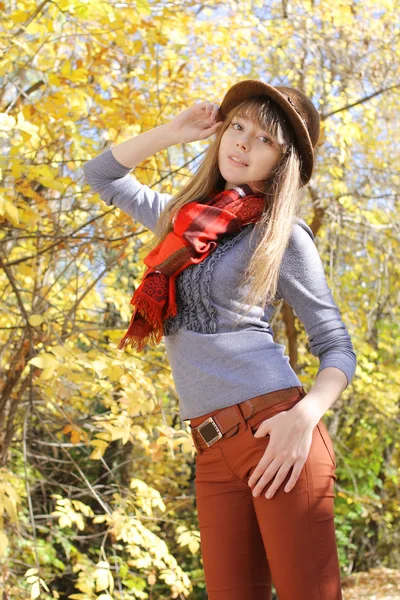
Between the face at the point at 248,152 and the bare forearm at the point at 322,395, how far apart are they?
49cm

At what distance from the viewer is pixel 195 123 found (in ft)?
6.39

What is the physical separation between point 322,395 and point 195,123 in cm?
81

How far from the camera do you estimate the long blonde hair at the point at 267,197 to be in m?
1.62

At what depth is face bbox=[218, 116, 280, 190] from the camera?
1.76 meters

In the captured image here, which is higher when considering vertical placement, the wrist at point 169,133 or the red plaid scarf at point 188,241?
the wrist at point 169,133

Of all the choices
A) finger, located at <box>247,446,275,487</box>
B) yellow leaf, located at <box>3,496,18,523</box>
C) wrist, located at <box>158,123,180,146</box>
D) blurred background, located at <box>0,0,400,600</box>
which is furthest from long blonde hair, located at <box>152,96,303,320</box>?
yellow leaf, located at <box>3,496,18,523</box>

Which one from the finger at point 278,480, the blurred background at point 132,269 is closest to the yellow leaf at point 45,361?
the blurred background at point 132,269

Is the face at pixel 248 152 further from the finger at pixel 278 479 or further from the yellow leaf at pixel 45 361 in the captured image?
the yellow leaf at pixel 45 361

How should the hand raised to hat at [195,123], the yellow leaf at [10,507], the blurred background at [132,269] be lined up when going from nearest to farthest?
the hand raised to hat at [195,123] → the yellow leaf at [10,507] → the blurred background at [132,269]

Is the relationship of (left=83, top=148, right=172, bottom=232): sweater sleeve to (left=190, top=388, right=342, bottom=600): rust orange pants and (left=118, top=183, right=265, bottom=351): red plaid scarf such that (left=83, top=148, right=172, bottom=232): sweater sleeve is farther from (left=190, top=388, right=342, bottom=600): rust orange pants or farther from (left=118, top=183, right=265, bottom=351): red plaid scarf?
(left=190, top=388, right=342, bottom=600): rust orange pants

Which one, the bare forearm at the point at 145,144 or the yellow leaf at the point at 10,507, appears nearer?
the bare forearm at the point at 145,144

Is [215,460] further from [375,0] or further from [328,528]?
[375,0]

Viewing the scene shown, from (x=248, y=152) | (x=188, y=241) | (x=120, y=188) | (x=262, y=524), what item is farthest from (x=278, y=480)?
(x=120, y=188)

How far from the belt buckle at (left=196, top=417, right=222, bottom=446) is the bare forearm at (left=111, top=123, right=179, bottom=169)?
748 millimetres
